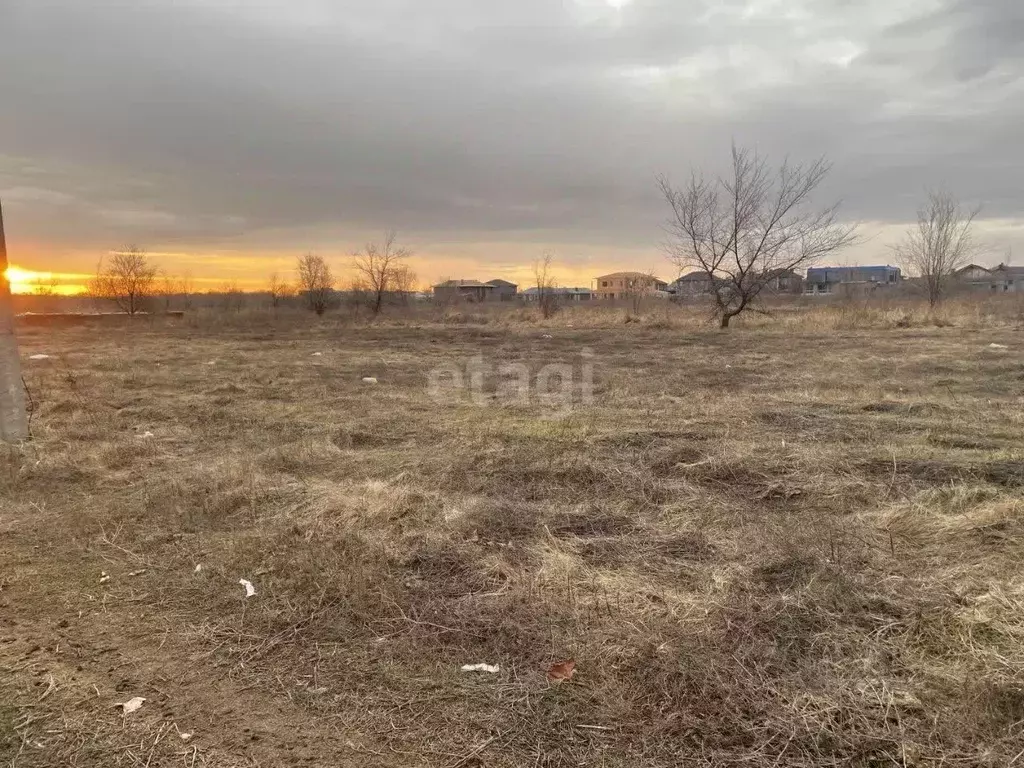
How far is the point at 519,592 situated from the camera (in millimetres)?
2508

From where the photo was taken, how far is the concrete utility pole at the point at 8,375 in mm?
5094

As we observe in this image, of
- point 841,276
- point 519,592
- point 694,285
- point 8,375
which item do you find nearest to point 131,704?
point 519,592

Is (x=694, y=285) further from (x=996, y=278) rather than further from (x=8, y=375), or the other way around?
(x=996, y=278)

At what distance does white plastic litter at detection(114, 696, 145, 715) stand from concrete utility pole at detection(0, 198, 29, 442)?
14.9 ft

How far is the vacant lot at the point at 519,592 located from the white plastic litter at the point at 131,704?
1.2 inches

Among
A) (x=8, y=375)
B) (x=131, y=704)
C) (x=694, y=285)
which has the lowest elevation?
(x=131, y=704)

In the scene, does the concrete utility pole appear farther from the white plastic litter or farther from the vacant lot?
the white plastic litter

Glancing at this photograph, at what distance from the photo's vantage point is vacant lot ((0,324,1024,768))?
1719mm

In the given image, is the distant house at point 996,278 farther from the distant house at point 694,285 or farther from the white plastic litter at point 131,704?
the white plastic litter at point 131,704

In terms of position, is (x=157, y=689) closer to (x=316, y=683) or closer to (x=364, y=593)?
(x=316, y=683)

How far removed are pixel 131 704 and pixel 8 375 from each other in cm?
477

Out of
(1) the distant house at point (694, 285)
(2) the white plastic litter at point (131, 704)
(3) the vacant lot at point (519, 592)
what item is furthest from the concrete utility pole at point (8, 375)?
(1) the distant house at point (694, 285)

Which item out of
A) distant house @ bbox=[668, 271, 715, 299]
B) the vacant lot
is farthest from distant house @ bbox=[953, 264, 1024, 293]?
the vacant lot

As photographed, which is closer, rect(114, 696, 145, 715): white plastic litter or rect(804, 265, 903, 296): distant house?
rect(114, 696, 145, 715): white plastic litter
